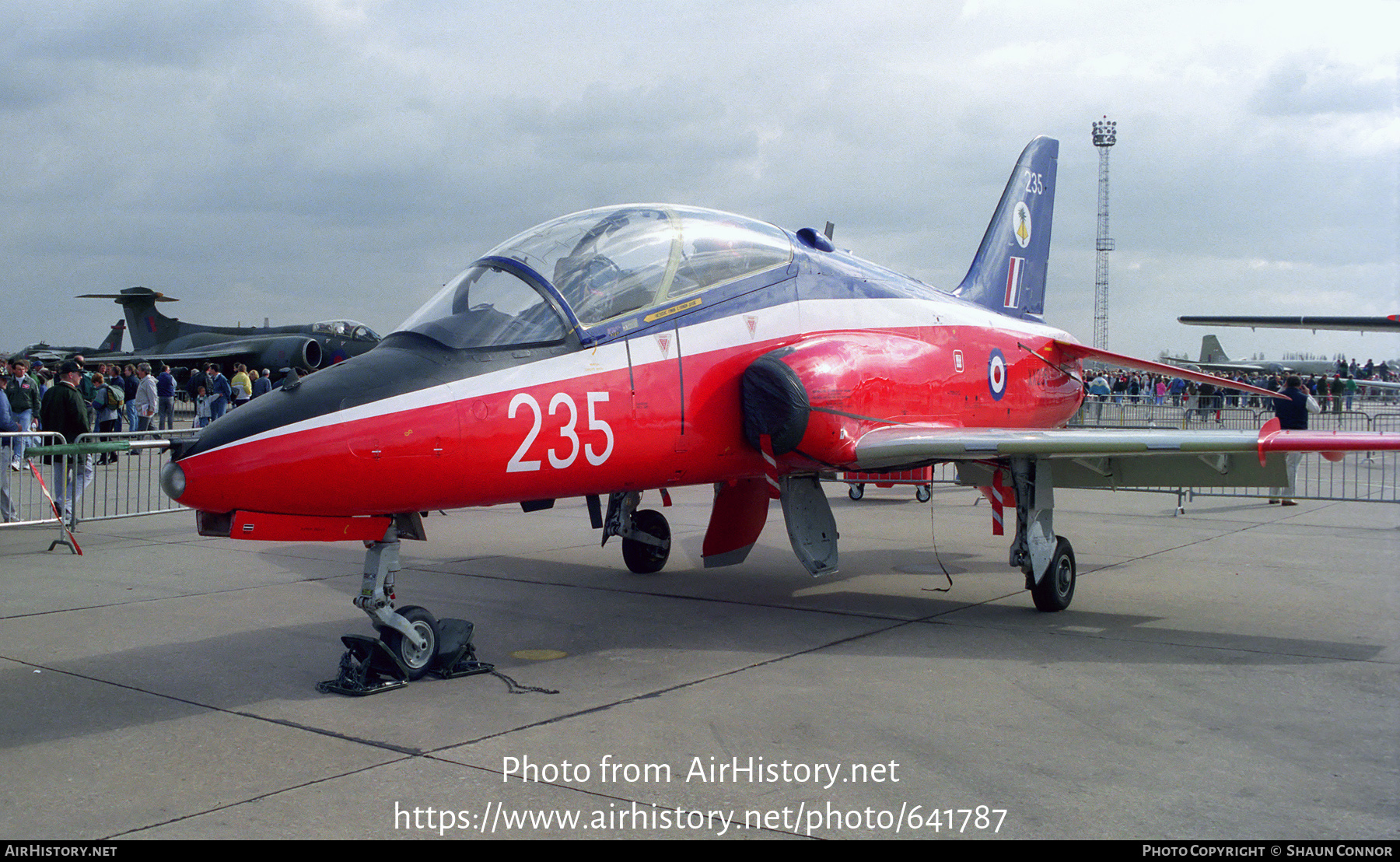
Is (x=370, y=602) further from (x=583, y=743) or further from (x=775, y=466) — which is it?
(x=775, y=466)

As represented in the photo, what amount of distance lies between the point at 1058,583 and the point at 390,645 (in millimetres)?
4756

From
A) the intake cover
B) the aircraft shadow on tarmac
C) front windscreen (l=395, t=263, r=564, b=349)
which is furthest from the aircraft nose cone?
the intake cover

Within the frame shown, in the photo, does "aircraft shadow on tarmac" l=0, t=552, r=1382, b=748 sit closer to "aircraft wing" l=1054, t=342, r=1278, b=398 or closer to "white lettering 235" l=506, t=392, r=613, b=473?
"white lettering 235" l=506, t=392, r=613, b=473

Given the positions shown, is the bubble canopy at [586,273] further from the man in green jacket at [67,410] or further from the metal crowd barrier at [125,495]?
the man in green jacket at [67,410]

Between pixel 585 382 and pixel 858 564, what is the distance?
5.00 metres

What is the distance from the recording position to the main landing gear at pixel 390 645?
17.9 ft

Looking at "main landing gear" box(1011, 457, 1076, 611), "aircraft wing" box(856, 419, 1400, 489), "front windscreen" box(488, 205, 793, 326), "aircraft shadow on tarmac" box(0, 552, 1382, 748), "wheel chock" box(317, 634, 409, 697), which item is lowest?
"aircraft shadow on tarmac" box(0, 552, 1382, 748)

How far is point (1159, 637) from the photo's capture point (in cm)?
682

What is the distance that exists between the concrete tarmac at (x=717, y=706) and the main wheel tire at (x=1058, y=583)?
0.18 meters

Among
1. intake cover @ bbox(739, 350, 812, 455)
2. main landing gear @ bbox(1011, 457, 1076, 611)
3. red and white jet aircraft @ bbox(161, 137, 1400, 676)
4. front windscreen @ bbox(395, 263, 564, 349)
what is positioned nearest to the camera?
red and white jet aircraft @ bbox(161, 137, 1400, 676)

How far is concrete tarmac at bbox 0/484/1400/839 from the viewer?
380 centimetres

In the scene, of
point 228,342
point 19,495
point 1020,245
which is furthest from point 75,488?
point 228,342

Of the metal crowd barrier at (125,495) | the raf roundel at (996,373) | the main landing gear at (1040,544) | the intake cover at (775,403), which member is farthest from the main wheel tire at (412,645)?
the metal crowd barrier at (125,495)

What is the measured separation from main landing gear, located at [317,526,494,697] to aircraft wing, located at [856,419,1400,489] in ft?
9.47
